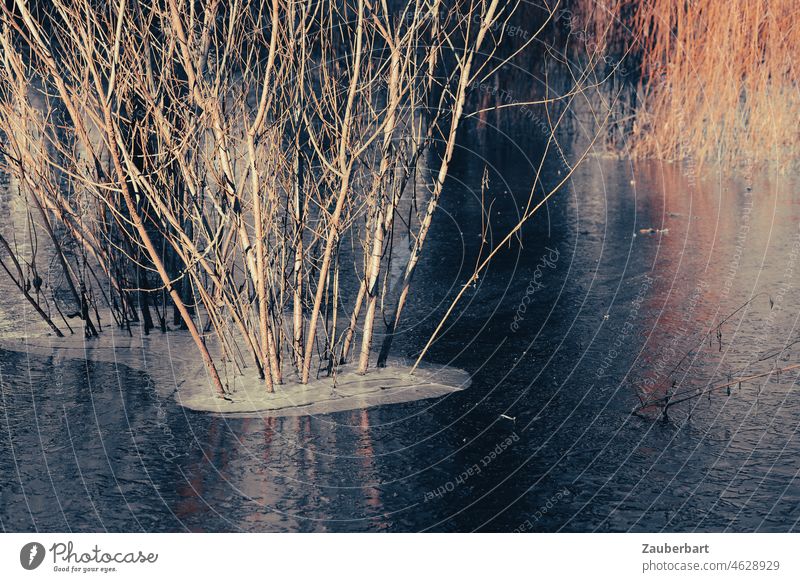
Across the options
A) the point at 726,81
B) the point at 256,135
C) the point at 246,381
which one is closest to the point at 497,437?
the point at 246,381

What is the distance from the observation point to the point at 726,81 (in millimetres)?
14039

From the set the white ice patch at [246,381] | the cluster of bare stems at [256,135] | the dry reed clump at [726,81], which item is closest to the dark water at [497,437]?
the white ice patch at [246,381]

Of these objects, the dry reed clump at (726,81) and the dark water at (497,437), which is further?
the dry reed clump at (726,81)

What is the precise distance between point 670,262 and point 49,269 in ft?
16.8

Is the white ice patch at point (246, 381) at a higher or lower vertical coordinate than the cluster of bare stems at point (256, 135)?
lower

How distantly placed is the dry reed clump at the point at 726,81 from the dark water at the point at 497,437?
19.7 ft

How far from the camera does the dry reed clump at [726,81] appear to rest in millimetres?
13844

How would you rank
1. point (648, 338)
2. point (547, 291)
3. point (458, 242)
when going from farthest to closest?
1. point (458, 242)
2. point (547, 291)
3. point (648, 338)

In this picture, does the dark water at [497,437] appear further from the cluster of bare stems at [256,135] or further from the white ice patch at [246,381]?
the cluster of bare stems at [256,135]

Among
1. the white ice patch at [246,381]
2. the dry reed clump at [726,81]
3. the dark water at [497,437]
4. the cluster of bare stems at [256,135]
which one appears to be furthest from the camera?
the dry reed clump at [726,81]

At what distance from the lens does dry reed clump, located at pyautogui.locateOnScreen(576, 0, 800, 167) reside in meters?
13.8

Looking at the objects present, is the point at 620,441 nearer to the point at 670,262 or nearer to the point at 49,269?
the point at 670,262
